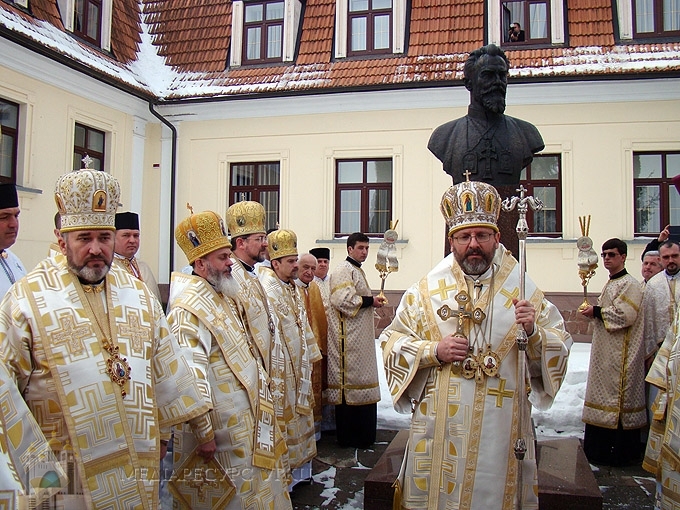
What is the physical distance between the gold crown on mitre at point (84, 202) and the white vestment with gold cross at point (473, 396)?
1485 millimetres

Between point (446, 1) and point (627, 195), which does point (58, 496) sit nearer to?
point (627, 195)

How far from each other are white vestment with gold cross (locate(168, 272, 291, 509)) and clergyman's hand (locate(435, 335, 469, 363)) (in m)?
1.12

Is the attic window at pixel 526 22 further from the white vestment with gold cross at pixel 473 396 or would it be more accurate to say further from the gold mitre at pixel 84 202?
the gold mitre at pixel 84 202

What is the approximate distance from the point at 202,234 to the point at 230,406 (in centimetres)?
95

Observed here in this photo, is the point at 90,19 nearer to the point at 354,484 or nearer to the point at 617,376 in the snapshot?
the point at 354,484

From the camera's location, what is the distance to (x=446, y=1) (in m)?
12.2

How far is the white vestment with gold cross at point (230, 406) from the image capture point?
318 centimetres

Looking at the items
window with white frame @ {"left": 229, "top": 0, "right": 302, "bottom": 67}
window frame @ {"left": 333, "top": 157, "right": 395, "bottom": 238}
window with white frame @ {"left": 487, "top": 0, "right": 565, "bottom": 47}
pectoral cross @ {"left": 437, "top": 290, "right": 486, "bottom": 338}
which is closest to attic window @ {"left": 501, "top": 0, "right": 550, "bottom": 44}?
window with white frame @ {"left": 487, "top": 0, "right": 565, "bottom": 47}

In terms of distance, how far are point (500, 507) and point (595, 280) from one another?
8981 mm

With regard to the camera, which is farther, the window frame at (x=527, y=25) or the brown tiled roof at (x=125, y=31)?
the brown tiled roof at (x=125, y=31)

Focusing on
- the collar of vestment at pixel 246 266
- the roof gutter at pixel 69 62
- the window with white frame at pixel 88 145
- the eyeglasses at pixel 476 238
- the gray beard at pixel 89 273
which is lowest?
the gray beard at pixel 89 273

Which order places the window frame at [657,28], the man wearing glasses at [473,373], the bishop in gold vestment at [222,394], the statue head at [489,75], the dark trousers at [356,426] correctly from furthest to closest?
the window frame at [657,28], the dark trousers at [356,426], the statue head at [489,75], the bishop in gold vestment at [222,394], the man wearing glasses at [473,373]

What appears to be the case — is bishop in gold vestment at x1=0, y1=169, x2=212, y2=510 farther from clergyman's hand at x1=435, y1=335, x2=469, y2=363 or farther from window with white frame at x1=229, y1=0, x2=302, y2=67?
window with white frame at x1=229, y1=0, x2=302, y2=67

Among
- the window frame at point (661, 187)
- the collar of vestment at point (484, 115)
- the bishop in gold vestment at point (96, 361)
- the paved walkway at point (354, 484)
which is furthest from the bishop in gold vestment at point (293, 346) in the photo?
the window frame at point (661, 187)
